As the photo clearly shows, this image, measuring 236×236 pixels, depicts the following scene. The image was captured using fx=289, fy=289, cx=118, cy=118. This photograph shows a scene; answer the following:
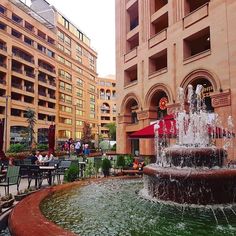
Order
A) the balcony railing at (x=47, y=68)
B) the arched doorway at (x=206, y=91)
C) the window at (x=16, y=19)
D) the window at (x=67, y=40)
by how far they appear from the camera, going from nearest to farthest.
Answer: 1. the arched doorway at (x=206, y=91)
2. the window at (x=16, y=19)
3. the balcony railing at (x=47, y=68)
4. the window at (x=67, y=40)

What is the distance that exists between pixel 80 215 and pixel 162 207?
1817 mm

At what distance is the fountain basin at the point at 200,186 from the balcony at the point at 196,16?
14.9 m

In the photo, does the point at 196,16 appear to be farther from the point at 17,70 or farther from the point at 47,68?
the point at 47,68

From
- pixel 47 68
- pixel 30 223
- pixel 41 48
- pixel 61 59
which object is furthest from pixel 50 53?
pixel 30 223

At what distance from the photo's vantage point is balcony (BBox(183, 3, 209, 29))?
1861 centimetres

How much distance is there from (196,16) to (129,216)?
1702 centimetres

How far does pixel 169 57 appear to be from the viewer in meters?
21.6

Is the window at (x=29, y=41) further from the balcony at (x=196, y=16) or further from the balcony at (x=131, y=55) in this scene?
the balcony at (x=196, y=16)

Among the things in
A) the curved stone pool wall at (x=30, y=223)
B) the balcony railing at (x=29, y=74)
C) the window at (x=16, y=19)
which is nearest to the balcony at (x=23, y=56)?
the balcony railing at (x=29, y=74)

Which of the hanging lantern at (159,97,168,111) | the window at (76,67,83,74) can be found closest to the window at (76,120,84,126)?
the window at (76,67,83,74)

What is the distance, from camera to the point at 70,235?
3510 millimetres

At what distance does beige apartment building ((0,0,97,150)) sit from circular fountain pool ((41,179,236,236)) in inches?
1460

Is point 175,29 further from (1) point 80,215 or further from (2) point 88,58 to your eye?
(2) point 88,58

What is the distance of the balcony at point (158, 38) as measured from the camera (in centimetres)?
2239
